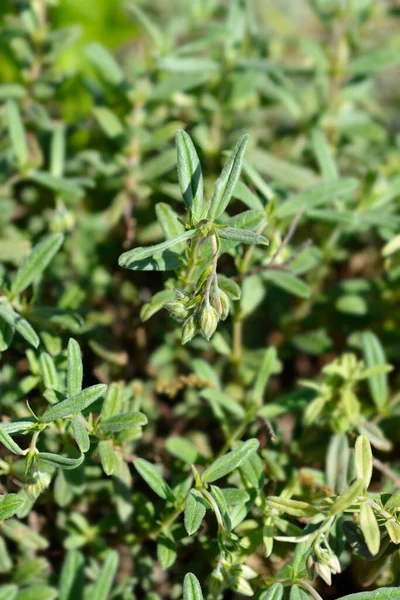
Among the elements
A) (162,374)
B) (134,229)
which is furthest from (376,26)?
(162,374)

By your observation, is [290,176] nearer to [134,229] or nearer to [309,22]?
[134,229]

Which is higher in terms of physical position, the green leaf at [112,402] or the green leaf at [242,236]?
the green leaf at [242,236]

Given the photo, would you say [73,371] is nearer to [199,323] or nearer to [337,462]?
[199,323]

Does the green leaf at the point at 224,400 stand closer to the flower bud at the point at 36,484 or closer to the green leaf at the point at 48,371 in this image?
the green leaf at the point at 48,371

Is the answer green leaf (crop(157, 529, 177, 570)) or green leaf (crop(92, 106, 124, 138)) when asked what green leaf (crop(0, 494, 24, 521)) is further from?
green leaf (crop(92, 106, 124, 138))

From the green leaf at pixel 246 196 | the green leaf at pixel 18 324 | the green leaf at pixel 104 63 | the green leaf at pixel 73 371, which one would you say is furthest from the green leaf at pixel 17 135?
the green leaf at pixel 73 371

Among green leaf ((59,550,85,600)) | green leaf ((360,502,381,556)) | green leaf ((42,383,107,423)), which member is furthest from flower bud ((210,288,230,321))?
green leaf ((59,550,85,600))
